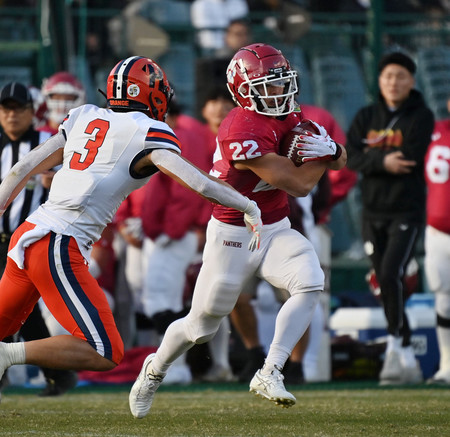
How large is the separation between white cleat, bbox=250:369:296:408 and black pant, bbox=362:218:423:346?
2.64 m

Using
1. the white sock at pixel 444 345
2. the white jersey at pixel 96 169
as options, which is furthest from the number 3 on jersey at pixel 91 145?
the white sock at pixel 444 345

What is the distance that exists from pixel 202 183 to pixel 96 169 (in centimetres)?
50

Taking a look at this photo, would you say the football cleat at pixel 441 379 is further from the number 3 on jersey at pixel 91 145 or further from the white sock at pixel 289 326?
the number 3 on jersey at pixel 91 145

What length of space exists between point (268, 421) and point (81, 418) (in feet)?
3.06

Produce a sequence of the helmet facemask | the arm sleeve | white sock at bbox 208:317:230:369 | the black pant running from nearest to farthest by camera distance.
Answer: the arm sleeve → the helmet facemask → the black pant → white sock at bbox 208:317:230:369

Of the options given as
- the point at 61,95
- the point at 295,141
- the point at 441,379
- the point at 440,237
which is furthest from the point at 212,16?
the point at 295,141

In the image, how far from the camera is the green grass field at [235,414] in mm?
4949

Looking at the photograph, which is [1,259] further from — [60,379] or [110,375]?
[110,375]

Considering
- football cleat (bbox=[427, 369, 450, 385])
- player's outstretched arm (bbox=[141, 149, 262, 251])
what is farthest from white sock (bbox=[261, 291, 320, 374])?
football cleat (bbox=[427, 369, 450, 385])

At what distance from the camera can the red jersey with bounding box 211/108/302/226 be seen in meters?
5.28

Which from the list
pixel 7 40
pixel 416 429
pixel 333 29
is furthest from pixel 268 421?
pixel 7 40

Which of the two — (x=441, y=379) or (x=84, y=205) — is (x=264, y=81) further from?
(x=441, y=379)

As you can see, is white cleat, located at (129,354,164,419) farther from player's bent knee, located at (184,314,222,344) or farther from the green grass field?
player's bent knee, located at (184,314,222,344)

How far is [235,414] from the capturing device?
570cm
